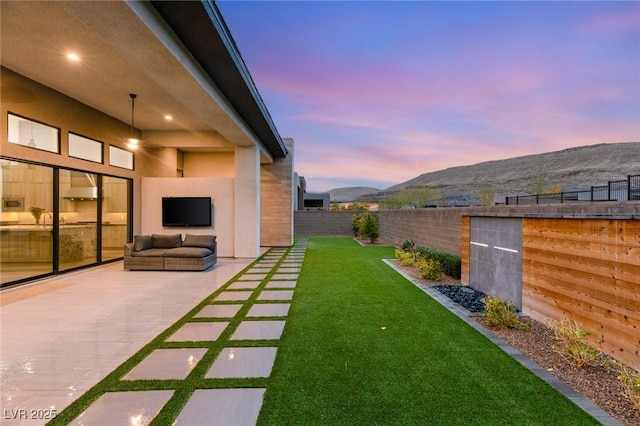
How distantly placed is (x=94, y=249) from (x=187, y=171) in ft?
14.6

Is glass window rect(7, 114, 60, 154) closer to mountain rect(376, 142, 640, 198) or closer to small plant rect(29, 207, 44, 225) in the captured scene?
small plant rect(29, 207, 44, 225)

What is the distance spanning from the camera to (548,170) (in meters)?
39.0

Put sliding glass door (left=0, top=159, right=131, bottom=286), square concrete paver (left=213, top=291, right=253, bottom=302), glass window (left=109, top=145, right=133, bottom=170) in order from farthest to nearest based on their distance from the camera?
glass window (left=109, top=145, right=133, bottom=170) < sliding glass door (left=0, top=159, right=131, bottom=286) < square concrete paver (left=213, top=291, right=253, bottom=302)

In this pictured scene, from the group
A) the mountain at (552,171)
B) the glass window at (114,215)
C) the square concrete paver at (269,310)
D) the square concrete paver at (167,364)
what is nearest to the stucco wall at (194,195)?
the glass window at (114,215)

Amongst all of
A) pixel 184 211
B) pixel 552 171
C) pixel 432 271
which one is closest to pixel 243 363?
pixel 432 271

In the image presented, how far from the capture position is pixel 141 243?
7410 millimetres

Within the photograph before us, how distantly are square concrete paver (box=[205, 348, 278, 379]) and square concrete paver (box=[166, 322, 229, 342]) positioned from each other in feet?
1.52

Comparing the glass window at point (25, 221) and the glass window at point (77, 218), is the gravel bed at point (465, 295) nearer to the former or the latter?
the glass window at point (25, 221)

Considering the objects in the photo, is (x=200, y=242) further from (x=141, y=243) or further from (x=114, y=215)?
(x=114, y=215)

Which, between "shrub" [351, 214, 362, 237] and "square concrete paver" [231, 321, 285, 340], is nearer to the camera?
"square concrete paver" [231, 321, 285, 340]

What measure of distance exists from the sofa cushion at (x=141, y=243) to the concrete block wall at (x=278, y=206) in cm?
550

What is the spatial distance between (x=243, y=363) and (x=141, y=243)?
19.5 ft

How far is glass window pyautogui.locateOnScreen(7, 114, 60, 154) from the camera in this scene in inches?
217

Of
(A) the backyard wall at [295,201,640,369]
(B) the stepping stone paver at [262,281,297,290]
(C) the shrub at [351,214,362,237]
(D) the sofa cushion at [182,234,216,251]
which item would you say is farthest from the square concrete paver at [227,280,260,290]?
(C) the shrub at [351,214,362,237]
